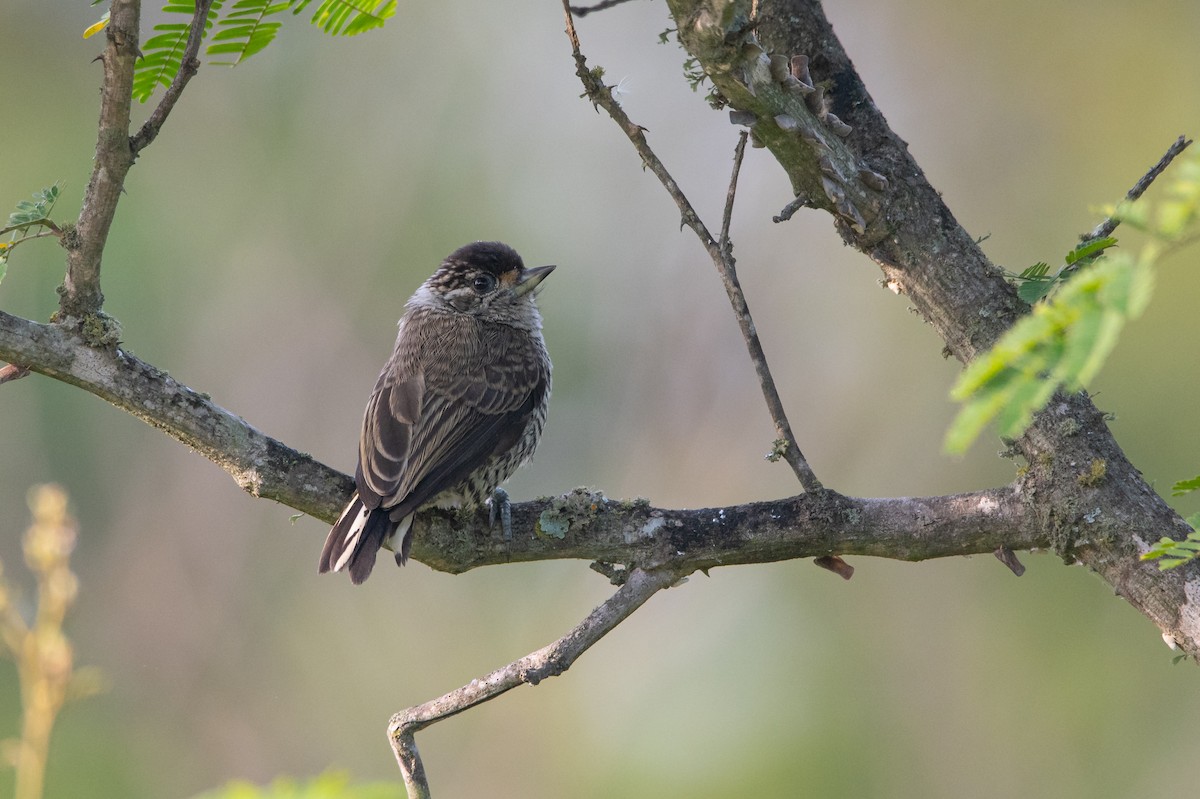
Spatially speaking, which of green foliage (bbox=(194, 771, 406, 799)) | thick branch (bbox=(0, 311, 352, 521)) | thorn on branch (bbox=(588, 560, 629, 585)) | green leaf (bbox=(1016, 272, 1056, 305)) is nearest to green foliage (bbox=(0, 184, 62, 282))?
thick branch (bbox=(0, 311, 352, 521))

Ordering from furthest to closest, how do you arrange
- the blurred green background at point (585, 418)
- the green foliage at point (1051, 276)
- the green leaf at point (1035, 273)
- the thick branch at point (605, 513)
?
the blurred green background at point (585, 418), the green leaf at point (1035, 273), the thick branch at point (605, 513), the green foliage at point (1051, 276)

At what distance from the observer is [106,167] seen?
2848mm

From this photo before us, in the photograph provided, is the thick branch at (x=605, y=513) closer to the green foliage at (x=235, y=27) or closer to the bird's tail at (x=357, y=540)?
the bird's tail at (x=357, y=540)

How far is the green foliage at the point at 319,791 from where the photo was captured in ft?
6.19

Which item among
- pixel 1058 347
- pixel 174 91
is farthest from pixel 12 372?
pixel 1058 347

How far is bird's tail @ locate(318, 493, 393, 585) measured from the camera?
367cm

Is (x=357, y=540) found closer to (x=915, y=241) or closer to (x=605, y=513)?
(x=605, y=513)

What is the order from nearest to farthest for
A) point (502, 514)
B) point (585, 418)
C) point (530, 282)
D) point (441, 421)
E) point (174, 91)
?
point (174, 91), point (502, 514), point (441, 421), point (530, 282), point (585, 418)

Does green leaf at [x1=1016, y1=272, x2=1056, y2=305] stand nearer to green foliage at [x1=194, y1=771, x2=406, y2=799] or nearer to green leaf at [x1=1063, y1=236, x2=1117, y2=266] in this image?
green leaf at [x1=1063, y1=236, x2=1117, y2=266]

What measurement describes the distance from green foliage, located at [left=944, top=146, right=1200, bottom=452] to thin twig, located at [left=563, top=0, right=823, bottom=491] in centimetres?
167

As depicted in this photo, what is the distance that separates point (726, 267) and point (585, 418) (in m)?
7.70

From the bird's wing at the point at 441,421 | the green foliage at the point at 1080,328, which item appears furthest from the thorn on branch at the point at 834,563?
the green foliage at the point at 1080,328

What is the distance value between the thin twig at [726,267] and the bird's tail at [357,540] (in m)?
1.31

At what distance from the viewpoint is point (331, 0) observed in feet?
11.0
